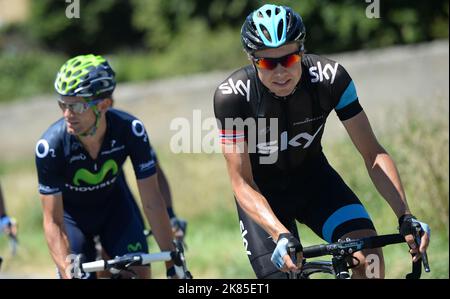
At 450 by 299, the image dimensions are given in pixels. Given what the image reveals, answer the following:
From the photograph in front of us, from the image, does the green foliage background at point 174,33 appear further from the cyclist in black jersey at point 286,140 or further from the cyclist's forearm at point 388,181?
the cyclist's forearm at point 388,181

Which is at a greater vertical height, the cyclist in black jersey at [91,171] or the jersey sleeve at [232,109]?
the jersey sleeve at [232,109]

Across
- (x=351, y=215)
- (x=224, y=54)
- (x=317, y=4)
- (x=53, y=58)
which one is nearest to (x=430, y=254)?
(x=351, y=215)

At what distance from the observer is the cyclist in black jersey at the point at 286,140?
16.0 ft

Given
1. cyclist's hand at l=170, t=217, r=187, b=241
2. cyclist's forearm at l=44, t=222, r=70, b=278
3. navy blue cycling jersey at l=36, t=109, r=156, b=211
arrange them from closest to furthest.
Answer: cyclist's forearm at l=44, t=222, r=70, b=278
navy blue cycling jersey at l=36, t=109, r=156, b=211
cyclist's hand at l=170, t=217, r=187, b=241

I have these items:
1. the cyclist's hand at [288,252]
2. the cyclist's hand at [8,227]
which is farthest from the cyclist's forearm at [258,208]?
the cyclist's hand at [8,227]

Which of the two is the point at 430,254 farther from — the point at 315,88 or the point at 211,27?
the point at 211,27

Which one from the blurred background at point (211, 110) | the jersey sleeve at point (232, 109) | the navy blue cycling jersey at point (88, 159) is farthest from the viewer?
the blurred background at point (211, 110)

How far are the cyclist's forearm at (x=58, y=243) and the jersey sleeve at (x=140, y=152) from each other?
663mm

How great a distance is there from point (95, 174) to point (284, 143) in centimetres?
158

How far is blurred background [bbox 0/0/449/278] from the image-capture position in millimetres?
9281

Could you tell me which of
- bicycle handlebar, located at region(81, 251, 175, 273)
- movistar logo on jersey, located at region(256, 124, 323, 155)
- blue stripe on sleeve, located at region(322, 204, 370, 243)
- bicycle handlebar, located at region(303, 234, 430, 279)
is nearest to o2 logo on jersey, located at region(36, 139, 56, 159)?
bicycle handlebar, located at region(81, 251, 175, 273)

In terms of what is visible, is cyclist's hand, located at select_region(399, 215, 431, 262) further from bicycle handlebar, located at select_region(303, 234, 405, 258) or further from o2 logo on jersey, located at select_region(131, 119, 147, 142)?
o2 logo on jersey, located at select_region(131, 119, 147, 142)

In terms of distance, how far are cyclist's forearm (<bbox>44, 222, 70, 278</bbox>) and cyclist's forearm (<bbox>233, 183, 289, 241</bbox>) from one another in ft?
4.50

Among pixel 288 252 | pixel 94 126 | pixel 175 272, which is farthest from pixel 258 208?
pixel 94 126
